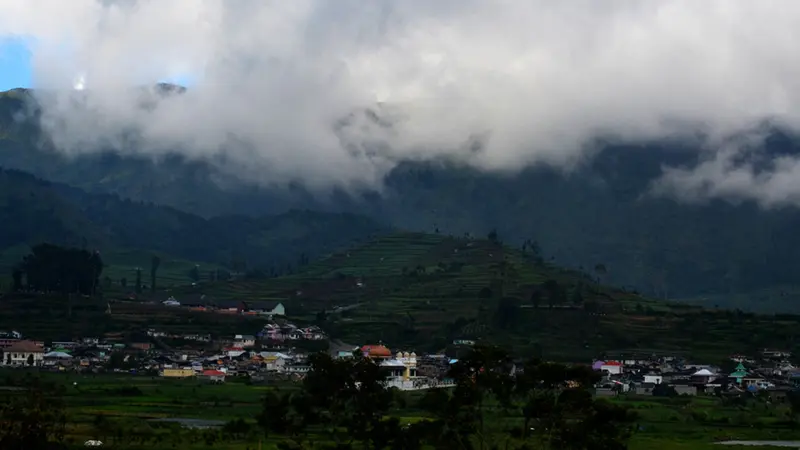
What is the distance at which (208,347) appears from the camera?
153m

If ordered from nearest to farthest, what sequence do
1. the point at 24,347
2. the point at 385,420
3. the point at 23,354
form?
the point at 385,420 < the point at 23,354 < the point at 24,347

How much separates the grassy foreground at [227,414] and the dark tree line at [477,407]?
2.30 m

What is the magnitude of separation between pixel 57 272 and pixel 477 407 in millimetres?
122343

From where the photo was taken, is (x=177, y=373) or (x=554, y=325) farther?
(x=554, y=325)

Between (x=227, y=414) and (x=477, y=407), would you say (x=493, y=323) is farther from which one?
(x=477, y=407)

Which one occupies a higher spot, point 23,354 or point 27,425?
point 23,354

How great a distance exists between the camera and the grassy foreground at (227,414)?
71000 millimetres

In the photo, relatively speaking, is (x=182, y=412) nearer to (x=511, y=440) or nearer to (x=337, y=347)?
(x=511, y=440)

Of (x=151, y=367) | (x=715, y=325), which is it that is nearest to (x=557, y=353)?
(x=715, y=325)

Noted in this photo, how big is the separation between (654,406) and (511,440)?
158 ft

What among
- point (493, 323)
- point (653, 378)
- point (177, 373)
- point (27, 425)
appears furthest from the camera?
point (493, 323)

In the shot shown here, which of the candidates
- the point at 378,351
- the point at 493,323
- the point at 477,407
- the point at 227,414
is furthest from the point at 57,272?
the point at 477,407

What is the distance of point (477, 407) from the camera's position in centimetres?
6297

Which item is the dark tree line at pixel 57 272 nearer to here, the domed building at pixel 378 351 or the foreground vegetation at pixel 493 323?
the foreground vegetation at pixel 493 323
